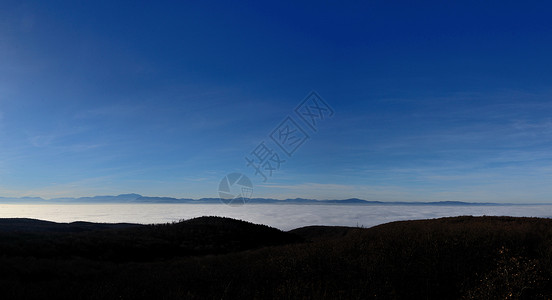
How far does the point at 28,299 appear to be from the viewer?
7039 millimetres

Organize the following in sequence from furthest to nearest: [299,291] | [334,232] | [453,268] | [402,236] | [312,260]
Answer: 1. [334,232]
2. [402,236]
3. [312,260]
4. [453,268]
5. [299,291]

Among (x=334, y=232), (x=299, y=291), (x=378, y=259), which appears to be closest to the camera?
(x=299, y=291)

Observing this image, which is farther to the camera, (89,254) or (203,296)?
(89,254)

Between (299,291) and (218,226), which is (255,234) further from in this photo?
(299,291)

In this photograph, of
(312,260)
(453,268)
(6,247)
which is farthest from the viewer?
(6,247)

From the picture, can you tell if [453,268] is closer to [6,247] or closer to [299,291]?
[299,291]

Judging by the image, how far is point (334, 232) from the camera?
4044 cm

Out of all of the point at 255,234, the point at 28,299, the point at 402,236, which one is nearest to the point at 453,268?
the point at 402,236

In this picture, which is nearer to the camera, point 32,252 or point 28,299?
point 28,299

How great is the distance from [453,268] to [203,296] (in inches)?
239

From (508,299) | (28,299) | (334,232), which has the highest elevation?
(508,299)

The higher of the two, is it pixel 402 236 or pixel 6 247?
pixel 402 236

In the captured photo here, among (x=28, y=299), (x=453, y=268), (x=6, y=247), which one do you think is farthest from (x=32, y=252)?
(x=453, y=268)

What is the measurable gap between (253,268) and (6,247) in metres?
16.7
